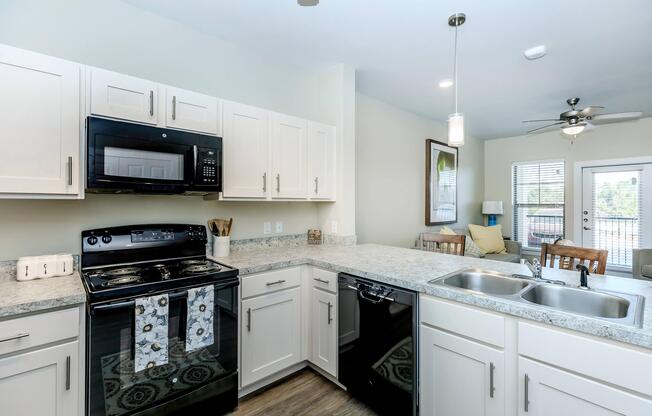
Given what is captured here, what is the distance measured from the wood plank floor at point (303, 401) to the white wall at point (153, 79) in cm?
122

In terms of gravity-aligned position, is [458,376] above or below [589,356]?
below

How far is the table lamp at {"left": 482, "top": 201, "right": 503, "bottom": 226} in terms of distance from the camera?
5.70 meters

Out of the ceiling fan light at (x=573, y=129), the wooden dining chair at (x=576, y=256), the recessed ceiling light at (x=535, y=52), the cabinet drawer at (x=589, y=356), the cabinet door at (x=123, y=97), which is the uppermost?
the recessed ceiling light at (x=535, y=52)

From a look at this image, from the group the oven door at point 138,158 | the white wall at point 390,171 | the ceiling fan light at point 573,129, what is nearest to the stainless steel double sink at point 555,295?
the oven door at point 138,158

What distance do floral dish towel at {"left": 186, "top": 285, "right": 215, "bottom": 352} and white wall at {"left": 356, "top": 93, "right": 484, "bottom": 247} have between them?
209 centimetres

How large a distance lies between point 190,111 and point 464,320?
6.81 feet

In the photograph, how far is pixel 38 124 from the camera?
5.03 ft

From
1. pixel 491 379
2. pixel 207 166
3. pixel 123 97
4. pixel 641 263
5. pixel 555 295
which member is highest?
pixel 123 97

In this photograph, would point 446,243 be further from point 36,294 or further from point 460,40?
point 36,294

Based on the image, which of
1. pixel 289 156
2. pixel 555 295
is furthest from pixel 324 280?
pixel 555 295

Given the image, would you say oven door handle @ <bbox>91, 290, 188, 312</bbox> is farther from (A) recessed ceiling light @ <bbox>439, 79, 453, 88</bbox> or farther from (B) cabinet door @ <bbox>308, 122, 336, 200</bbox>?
(A) recessed ceiling light @ <bbox>439, 79, 453, 88</bbox>

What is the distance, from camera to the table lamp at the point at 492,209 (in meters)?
5.70

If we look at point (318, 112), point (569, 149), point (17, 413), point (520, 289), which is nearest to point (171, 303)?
point (17, 413)

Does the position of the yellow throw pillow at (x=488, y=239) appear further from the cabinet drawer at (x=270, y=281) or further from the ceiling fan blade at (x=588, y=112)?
the cabinet drawer at (x=270, y=281)
